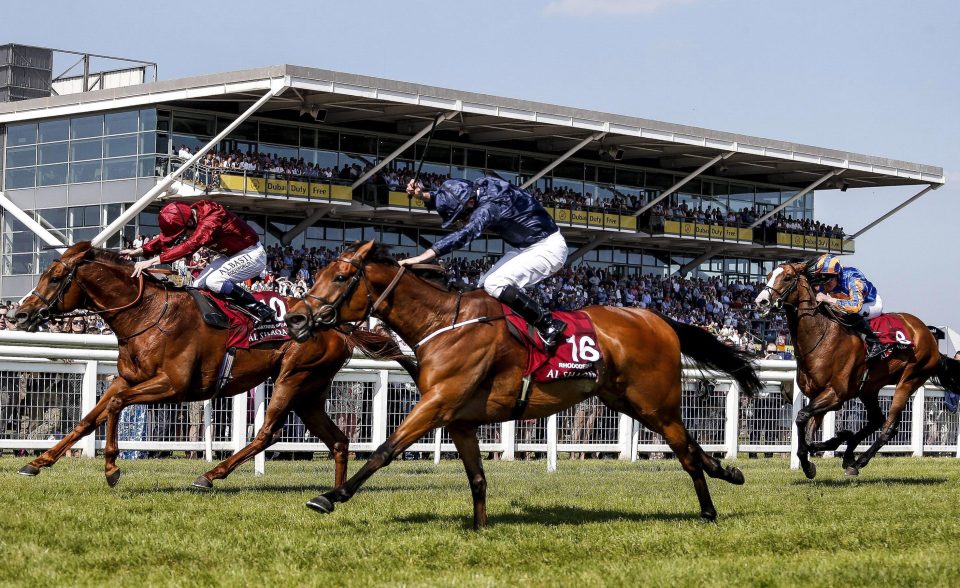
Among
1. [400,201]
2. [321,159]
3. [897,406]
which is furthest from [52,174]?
[897,406]

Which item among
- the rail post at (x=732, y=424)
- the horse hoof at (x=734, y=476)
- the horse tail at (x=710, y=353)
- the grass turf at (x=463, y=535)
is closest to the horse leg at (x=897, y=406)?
the grass turf at (x=463, y=535)

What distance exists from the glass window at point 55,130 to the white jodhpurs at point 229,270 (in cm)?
2639

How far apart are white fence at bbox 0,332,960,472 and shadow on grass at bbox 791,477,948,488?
4.10 feet

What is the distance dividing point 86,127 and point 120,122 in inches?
47.3

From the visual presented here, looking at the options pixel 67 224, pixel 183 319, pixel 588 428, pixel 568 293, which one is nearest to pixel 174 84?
pixel 67 224

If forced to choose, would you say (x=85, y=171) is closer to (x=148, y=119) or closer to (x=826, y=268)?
(x=148, y=119)

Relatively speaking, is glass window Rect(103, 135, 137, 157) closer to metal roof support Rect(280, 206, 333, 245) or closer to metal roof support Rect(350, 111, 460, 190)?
metal roof support Rect(280, 206, 333, 245)

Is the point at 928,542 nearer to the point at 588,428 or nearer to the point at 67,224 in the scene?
the point at 588,428

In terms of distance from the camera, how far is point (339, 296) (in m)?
7.10

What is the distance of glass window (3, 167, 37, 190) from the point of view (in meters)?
35.2

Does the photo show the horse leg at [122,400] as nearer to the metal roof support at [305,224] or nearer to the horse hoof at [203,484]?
the horse hoof at [203,484]

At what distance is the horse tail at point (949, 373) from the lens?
1319 cm

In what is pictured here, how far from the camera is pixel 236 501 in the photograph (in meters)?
8.26

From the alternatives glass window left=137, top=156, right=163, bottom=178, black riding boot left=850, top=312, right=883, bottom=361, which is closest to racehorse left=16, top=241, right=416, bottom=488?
black riding boot left=850, top=312, right=883, bottom=361
